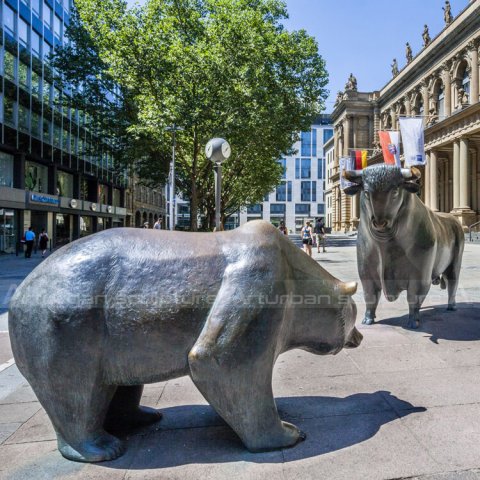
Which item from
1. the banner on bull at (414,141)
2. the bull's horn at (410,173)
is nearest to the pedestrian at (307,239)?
the banner on bull at (414,141)

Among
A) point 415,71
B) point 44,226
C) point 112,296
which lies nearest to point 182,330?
point 112,296

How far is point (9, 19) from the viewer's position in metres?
24.9

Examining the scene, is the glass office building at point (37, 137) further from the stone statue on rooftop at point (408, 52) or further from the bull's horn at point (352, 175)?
the stone statue on rooftop at point (408, 52)

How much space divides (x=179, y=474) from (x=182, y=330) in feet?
2.75

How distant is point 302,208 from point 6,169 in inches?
3420

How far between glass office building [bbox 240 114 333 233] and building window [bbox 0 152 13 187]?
81289mm

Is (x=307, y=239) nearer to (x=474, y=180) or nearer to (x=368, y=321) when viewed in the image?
(x=368, y=321)

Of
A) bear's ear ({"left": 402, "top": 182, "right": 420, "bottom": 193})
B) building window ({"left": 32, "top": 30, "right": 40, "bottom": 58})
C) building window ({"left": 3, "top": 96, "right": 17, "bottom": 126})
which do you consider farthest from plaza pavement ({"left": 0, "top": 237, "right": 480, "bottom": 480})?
building window ({"left": 32, "top": 30, "right": 40, "bottom": 58})

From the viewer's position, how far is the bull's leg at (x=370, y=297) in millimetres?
5746

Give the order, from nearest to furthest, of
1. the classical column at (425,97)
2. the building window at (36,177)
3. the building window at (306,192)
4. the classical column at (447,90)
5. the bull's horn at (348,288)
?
the bull's horn at (348,288) → the building window at (36,177) → the classical column at (447,90) → the classical column at (425,97) → the building window at (306,192)

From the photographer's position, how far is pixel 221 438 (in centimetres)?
272

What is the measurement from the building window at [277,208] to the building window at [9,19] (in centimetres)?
8395

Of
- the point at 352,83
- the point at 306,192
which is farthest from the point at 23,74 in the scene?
the point at 306,192

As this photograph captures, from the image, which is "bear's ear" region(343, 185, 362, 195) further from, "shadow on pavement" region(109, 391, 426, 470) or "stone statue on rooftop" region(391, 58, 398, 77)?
"stone statue on rooftop" region(391, 58, 398, 77)
